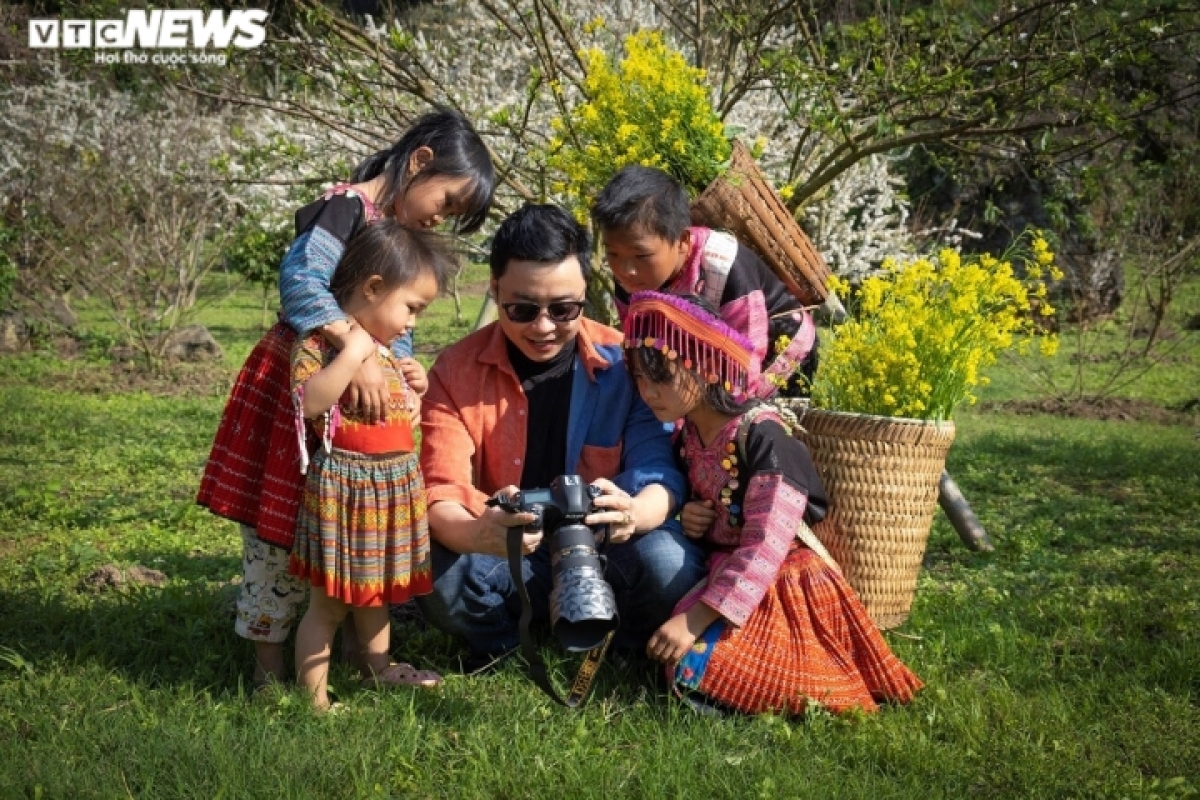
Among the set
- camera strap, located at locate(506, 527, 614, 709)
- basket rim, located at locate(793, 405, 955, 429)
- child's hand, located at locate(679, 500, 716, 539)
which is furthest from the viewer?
basket rim, located at locate(793, 405, 955, 429)

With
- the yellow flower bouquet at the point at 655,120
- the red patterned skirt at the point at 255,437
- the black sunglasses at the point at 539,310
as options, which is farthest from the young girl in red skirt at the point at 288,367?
the yellow flower bouquet at the point at 655,120

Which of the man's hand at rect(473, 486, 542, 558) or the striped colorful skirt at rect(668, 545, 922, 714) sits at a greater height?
the man's hand at rect(473, 486, 542, 558)

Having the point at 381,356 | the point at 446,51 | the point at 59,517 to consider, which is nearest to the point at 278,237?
the point at 446,51

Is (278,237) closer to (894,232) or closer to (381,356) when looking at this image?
(894,232)

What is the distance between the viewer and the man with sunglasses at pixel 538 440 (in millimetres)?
3314

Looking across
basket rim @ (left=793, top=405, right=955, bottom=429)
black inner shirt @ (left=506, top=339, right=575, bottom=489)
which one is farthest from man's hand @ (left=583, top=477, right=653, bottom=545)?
basket rim @ (left=793, top=405, right=955, bottom=429)

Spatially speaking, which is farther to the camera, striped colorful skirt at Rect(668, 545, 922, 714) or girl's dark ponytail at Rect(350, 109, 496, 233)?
girl's dark ponytail at Rect(350, 109, 496, 233)

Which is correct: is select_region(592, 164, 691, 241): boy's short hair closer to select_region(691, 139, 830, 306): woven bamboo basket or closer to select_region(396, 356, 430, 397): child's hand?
select_region(691, 139, 830, 306): woven bamboo basket

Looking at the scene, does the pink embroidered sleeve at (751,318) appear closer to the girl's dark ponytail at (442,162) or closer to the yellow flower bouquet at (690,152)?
the yellow flower bouquet at (690,152)

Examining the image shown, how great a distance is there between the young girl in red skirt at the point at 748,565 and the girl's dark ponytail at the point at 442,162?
60 centimetres

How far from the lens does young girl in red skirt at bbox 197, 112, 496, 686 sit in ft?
10.2

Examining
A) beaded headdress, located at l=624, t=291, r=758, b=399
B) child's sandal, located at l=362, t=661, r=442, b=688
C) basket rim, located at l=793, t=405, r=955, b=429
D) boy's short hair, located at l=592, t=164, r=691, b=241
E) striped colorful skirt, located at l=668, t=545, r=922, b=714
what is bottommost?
child's sandal, located at l=362, t=661, r=442, b=688

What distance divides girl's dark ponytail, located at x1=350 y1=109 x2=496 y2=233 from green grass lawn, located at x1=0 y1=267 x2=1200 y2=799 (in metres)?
1.35

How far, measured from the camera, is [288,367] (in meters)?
3.21
